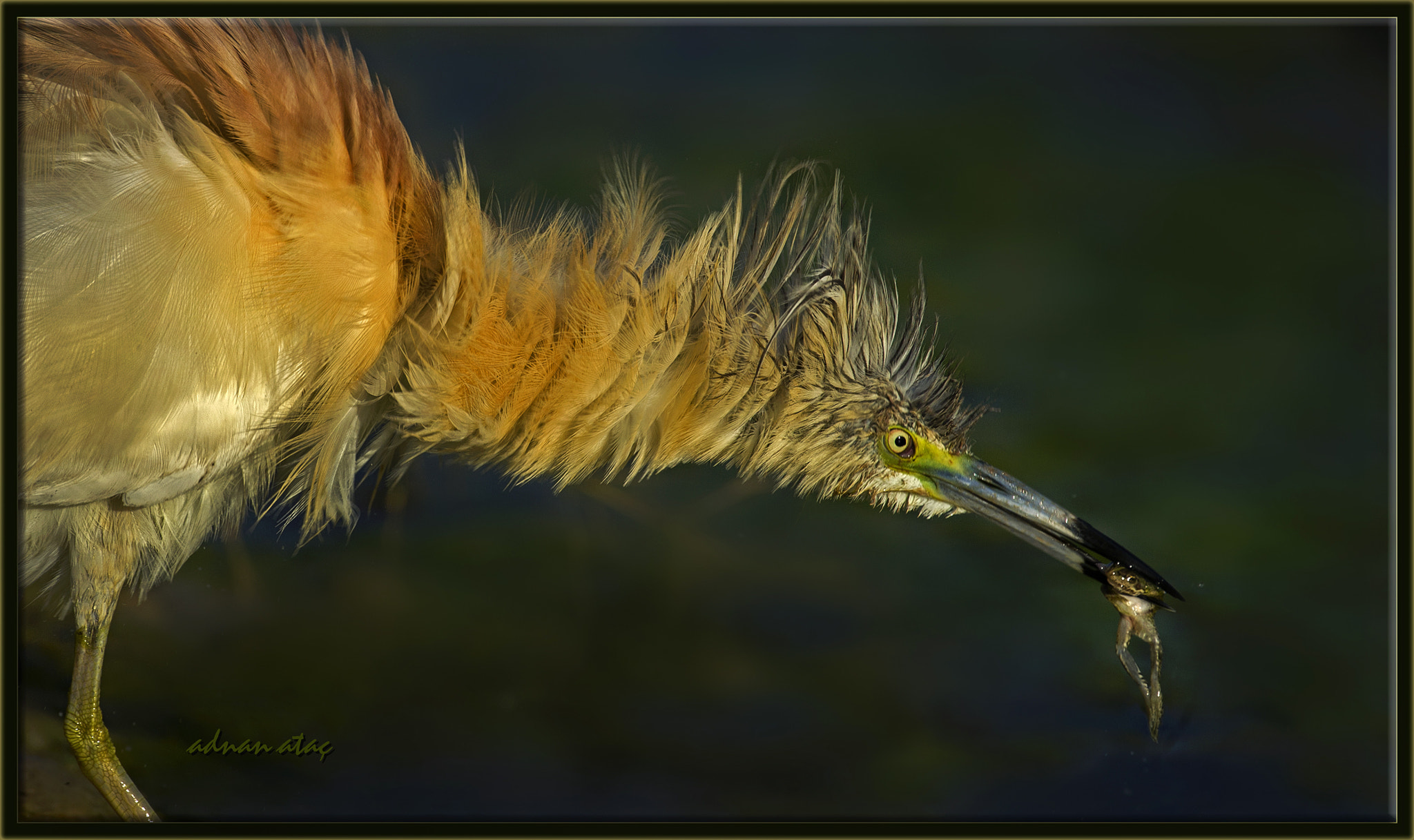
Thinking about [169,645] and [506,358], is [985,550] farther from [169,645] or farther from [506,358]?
[169,645]

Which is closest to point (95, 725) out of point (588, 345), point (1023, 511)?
point (588, 345)

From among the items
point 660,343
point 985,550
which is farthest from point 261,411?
point 985,550

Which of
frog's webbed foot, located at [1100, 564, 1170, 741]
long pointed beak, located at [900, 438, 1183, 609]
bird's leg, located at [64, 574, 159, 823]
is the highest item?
long pointed beak, located at [900, 438, 1183, 609]

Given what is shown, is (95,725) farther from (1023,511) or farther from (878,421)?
(1023,511)

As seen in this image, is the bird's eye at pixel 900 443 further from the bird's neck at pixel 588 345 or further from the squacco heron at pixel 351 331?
the bird's neck at pixel 588 345

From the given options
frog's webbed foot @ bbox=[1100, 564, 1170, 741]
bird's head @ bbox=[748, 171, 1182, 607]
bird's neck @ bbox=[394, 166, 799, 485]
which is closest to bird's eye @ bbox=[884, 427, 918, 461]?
bird's head @ bbox=[748, 171, 1182, 607]
